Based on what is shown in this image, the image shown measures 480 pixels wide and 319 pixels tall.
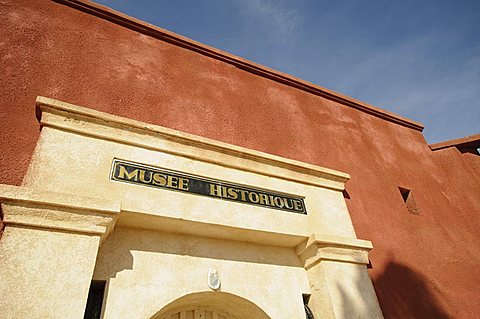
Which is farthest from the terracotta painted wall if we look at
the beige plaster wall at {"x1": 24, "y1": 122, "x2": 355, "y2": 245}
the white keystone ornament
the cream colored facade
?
the white keystone ornament

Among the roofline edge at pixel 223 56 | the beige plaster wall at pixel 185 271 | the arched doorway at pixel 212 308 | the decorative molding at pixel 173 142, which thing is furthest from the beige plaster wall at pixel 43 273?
the roofline edge at pixel 223 56

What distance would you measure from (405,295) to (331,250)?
1061mm

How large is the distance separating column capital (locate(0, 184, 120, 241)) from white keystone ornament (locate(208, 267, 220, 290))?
91 cm

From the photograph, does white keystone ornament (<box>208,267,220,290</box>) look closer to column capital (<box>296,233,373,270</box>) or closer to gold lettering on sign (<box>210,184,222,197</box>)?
gold lettering on sign (<box>210,184,222,197</box>)

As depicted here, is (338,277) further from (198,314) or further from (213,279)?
(198,314)

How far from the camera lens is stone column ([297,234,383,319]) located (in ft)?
9.57

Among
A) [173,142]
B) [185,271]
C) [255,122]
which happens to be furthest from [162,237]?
[255,122]

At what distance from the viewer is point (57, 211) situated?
2.18 metres

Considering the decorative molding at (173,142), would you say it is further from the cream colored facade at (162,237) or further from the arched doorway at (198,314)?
the arched doorway at (198,314)

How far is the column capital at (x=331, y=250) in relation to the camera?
3.14m

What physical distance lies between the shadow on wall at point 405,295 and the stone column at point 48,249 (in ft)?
8.98

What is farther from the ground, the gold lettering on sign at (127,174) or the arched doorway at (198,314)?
the gold lettering on sign at (127,174)

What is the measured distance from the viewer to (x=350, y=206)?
386 cm

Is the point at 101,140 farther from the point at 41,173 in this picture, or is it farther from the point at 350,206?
the point at 350,206
